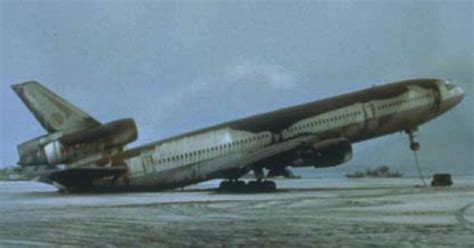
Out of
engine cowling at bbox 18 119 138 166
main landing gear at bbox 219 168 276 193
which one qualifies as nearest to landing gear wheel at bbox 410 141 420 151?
main landing gear at bbox 219 168 276 193

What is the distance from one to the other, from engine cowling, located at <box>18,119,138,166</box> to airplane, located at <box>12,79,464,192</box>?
59mm

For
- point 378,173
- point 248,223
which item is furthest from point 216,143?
point 378,173

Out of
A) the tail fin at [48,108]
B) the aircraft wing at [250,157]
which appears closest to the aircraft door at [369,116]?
the aircraft wing at [250,157]

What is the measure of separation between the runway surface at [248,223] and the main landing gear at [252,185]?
10.9 metres

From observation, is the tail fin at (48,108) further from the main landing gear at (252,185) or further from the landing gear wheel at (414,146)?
the landing gear wheel at (414,146)

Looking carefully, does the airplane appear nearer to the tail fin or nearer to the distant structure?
the tail fin

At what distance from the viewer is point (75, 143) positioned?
4141 centimetres

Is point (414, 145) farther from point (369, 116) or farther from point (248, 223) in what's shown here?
point (248, 223)

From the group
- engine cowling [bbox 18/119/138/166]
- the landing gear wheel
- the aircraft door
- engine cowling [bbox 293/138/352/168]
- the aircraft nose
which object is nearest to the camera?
engine cowling [bbox 18/119/138/166]

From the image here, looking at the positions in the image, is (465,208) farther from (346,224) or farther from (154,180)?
(154,180)

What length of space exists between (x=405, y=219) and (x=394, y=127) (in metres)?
25.3

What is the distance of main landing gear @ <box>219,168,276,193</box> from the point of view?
144 ft

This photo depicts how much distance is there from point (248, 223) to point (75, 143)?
21.7 metres

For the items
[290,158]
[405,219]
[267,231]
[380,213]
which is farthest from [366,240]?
[290,158]
